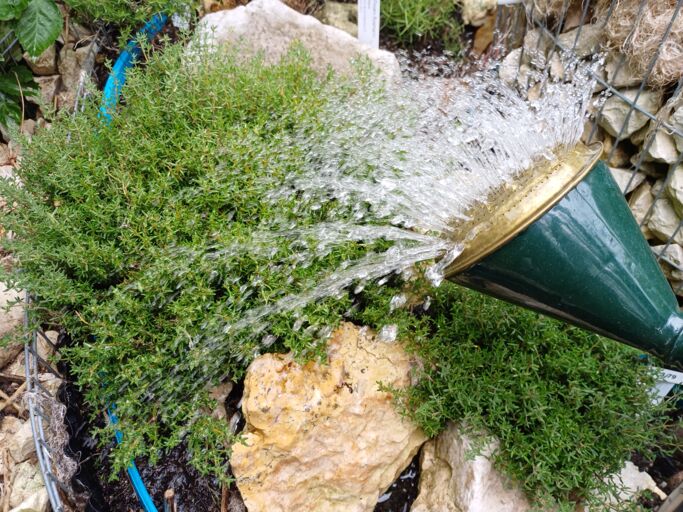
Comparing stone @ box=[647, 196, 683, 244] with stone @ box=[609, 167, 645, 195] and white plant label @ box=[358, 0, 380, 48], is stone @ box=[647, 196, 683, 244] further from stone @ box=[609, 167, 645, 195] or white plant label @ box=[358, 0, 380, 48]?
white plant label @ box=[358, 0, 380, 48]

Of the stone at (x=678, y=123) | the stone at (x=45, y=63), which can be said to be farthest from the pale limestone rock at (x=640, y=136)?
the stone at (x=45, y=63)

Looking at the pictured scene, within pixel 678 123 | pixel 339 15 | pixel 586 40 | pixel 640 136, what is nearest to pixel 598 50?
pixel 586 40

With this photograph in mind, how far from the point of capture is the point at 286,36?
328cm

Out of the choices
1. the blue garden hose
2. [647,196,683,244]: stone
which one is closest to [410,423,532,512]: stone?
the blue garden hose

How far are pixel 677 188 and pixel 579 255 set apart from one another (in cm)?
154

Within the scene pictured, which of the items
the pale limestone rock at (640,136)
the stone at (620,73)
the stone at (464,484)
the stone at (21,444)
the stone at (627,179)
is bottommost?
the stone at (464,484)

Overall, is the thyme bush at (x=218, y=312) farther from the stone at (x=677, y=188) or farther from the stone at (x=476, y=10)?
the stone at (x=476, y=10)

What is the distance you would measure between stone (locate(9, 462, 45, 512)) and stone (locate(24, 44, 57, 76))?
216 cm

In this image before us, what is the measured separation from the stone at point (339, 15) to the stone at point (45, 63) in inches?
63.8

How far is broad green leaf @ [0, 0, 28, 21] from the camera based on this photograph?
8.59 feet

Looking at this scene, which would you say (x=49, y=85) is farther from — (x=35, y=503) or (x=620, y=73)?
(x=620, y=73)

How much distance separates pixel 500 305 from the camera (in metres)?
2.18

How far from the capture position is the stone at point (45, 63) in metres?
3.23

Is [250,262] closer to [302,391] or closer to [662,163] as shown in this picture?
[302,391]
